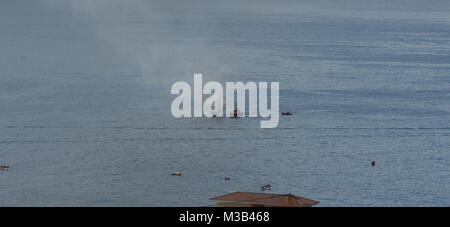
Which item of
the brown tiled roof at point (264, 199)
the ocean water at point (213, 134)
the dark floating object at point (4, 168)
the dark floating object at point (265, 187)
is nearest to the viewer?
the brown tiled roof at point (264, 199)

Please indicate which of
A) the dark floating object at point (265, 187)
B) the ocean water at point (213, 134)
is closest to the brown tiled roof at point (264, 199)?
the ocean water at point (213, 134)

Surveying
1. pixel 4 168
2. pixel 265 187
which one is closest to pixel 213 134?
pixel 265 187

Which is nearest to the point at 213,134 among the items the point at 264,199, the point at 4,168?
the point at 4,168

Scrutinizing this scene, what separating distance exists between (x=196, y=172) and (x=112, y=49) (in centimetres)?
9798

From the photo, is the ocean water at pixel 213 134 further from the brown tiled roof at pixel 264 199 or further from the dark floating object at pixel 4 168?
the brown tiled roof at pixel 264 199

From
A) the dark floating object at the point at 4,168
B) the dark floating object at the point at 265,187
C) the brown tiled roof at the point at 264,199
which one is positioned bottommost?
the brown tiled roof at the point at 264,199

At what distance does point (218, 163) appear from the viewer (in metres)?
77.2

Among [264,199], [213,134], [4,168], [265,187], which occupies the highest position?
[213,134]

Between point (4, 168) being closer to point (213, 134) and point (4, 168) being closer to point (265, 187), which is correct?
point (265, 187)

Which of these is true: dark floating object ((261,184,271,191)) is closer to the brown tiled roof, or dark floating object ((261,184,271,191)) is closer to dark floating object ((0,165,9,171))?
the brown tiled roof

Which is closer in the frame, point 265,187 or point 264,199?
point 264,199

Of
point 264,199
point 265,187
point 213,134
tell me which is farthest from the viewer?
point 213,134

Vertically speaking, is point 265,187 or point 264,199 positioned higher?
point 265,187

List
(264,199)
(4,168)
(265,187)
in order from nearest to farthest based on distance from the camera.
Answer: (264,199)
(265,187)
(4,168)
